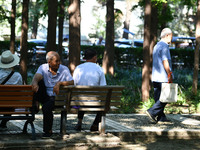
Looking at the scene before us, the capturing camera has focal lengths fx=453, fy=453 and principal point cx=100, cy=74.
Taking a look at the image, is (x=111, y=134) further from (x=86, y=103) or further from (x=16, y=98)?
(x=16, y=98)

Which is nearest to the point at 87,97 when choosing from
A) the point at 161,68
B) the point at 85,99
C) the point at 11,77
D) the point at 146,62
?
the point at 85,99

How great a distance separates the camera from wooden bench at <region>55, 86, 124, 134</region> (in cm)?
768

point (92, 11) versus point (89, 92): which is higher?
point (92, 11)

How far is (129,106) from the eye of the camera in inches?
500

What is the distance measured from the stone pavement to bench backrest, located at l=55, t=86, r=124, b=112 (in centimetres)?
48

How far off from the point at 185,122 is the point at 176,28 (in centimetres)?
6680

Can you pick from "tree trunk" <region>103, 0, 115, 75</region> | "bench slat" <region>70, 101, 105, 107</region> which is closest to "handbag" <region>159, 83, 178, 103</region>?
"bench slat" <region>70, 101, 105, 107</region>

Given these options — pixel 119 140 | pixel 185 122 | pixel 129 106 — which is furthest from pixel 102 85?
pixel 129 106

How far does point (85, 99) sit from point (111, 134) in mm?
785

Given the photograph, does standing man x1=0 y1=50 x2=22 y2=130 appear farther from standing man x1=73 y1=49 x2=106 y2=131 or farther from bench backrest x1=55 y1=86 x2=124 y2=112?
standing man x1=73 y1=49 x2=106 y2=131

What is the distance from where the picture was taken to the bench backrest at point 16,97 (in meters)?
7.39

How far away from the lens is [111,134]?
7988mm

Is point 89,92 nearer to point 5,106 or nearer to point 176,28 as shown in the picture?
point 5,106

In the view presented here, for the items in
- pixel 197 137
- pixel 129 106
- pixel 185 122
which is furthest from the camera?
pixel 129 106
